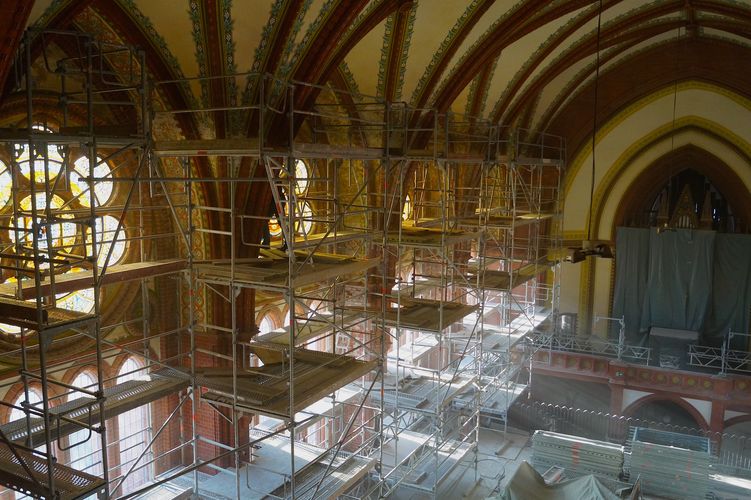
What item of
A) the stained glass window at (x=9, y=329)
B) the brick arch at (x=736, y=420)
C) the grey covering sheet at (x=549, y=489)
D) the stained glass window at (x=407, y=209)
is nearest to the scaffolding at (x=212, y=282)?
the stained glass window at (x=9, y=329)

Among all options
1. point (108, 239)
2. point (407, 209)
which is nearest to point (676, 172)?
point (407, 209)

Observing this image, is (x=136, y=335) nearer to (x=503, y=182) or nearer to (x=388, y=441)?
(x=388, y=441)

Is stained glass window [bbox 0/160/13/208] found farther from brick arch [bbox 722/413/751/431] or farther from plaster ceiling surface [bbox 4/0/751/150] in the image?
brick arch [bbox 722/413/751/431]

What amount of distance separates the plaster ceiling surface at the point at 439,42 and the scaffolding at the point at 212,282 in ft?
1.34

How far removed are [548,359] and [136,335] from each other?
12.4m

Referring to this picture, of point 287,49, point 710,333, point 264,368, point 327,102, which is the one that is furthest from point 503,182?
point 264,368

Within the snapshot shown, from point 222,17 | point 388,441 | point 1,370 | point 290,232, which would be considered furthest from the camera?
point 388,441

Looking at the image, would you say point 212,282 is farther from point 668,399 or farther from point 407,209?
point 668,399

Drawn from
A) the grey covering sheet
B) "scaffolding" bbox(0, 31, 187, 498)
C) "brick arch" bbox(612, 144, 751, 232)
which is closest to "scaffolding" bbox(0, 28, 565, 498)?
"scaffolding" bbox(0, 31, 187, 498)

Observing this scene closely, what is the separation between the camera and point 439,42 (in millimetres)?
12648

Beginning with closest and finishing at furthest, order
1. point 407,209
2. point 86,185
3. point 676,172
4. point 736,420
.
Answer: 1. point 86,185
2. point 407,209
3. point 736,420
4. point 676,172

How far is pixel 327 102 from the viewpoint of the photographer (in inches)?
493

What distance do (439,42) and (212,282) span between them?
660cm

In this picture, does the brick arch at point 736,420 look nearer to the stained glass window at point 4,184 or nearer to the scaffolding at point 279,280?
the scaffolding at point 279,280
